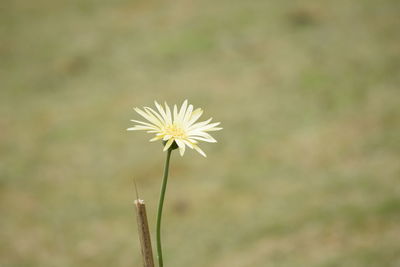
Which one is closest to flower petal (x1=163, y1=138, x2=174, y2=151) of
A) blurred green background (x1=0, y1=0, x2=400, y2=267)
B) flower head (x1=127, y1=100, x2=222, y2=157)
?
flower head (x1=127, y1=100, x2=222, y2=157)

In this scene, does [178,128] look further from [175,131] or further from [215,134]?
[215,134]

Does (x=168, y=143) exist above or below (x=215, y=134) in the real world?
below

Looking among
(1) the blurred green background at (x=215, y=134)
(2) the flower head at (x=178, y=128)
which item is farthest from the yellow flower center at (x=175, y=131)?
(1) the blurred green background at (x=215, y=134)

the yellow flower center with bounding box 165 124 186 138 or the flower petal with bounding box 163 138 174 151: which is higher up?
the yellow flower center with bounding box 165 124 186 138

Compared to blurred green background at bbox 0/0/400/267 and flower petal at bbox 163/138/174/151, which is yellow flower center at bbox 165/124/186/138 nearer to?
flower petal at bbox 163/138/174/151

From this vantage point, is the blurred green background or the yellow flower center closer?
the yellow flower center

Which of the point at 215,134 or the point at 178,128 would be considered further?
the point at 215,134

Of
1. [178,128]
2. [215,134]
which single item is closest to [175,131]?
[178,128]
